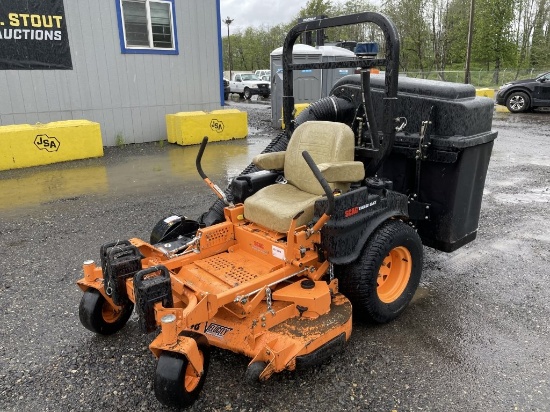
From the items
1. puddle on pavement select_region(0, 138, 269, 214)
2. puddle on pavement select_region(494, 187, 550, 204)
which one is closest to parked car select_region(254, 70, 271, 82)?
puddle on pavement select_region(0, 138, 269, 214)

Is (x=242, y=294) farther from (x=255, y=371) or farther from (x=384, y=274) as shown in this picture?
(x=384, y=274)

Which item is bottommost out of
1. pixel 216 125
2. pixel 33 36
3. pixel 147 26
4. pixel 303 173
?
pixel 216 125

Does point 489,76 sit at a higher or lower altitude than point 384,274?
higher

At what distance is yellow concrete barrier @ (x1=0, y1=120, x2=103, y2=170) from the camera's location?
822 cm

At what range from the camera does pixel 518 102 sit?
16.0m

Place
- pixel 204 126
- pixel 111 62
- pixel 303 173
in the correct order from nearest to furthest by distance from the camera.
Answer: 1. pixel 303 173
2. pixel 111 62
3. pixel 204 126

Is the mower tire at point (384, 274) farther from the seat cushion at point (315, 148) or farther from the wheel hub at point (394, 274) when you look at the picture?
the seat cushion at point (315, 148)

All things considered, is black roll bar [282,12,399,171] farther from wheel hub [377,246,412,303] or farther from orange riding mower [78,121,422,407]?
wheel hub [377,246,412,303]

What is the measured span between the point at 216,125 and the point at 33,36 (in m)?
4.14

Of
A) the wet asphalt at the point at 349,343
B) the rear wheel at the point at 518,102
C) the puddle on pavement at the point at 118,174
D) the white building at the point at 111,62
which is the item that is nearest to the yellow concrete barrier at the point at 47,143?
the puddle on pavement at the point at 118,174

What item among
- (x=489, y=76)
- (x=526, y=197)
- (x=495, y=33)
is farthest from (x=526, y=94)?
(x=495, y=33)

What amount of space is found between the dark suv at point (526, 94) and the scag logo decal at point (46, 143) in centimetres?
1469

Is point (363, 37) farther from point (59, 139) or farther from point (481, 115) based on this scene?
point (481, 115)

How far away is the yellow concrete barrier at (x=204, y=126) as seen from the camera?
1053 centimetres
